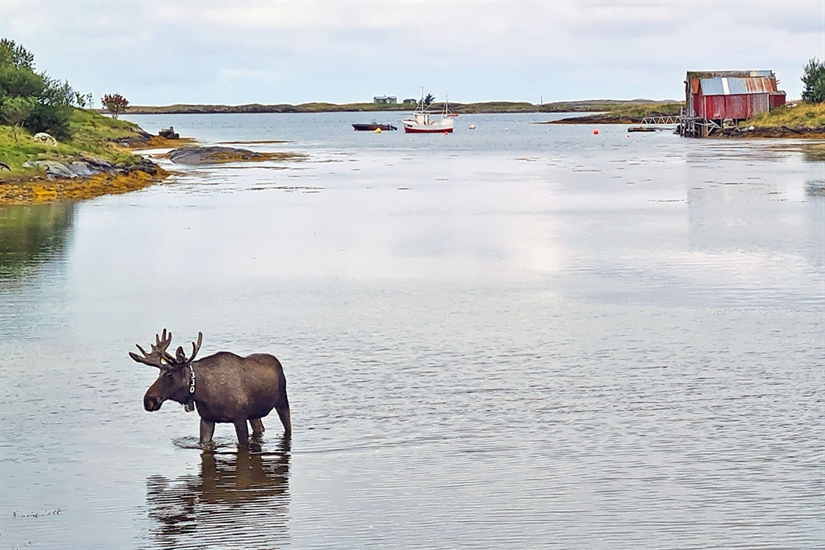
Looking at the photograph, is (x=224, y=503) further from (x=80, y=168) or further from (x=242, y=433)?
(x=80, y=168)

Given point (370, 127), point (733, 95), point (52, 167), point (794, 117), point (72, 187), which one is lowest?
point (72, 187)

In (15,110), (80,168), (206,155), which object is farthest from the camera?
(206,155)

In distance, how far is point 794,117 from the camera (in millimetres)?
107500

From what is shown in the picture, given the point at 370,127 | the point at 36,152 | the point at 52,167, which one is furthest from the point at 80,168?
the point at 370,127

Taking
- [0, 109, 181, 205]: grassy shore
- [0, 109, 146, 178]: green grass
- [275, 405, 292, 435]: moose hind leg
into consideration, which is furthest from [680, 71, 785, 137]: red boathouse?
[275, 405, 292, 435]: moose hind leg

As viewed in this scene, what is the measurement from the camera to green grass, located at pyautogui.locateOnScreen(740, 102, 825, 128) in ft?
348

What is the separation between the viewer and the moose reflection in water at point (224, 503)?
32.7ft

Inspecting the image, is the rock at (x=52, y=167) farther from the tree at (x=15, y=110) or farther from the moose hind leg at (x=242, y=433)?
the moose hind leg at (x=242, y=433)

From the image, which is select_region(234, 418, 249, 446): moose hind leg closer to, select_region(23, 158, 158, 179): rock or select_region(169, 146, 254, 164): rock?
select_region(23, 158, 158, 179): rock

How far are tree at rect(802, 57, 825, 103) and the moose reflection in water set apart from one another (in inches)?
4100

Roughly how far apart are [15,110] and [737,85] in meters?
71.5

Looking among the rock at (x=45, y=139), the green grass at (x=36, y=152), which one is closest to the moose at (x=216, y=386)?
the green grass at (x=36, y=152)

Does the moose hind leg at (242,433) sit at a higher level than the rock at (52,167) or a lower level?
lower

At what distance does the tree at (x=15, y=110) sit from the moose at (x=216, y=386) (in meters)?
41.9
